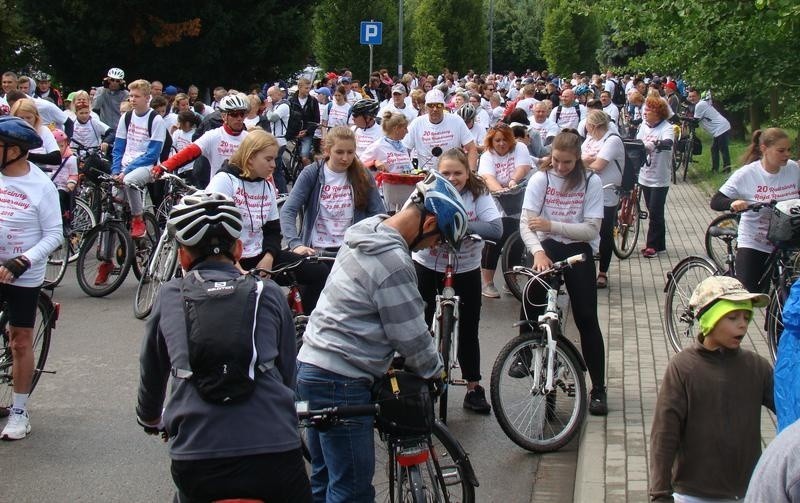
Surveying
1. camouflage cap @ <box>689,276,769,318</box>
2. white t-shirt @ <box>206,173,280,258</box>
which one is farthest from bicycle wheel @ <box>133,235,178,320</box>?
camouflage cap @ <box>689,276,769,318</box>

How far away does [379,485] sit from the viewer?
18.8 feet

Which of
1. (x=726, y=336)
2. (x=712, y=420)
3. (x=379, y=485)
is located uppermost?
(x=726, y=336)

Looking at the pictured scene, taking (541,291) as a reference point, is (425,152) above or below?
above

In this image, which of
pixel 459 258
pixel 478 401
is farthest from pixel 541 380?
pixel 459 258

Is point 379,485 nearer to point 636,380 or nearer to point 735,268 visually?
point 636,380

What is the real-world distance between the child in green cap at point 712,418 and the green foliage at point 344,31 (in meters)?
46.4

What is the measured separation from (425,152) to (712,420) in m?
8.49

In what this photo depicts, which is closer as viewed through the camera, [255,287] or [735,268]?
[255,287]

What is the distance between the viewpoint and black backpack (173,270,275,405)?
353 cm

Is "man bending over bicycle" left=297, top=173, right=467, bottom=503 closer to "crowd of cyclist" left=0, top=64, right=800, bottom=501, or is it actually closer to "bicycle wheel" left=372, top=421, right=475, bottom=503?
"crowd of cyclist" left=0, top=64, right=800, bottom=501

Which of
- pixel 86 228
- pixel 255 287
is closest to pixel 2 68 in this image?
pixel 86 228

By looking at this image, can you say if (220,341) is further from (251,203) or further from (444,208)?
(251,203)

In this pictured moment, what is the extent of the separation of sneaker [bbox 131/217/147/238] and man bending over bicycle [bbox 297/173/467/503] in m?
7.29

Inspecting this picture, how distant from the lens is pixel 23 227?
21.5 feet
